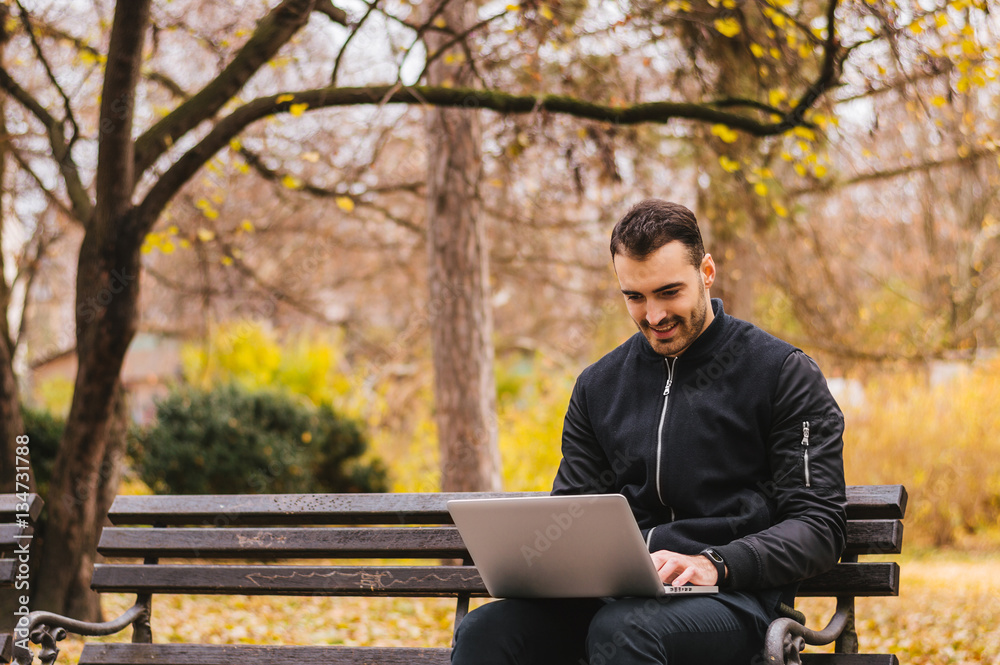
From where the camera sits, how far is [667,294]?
2703 millimetres

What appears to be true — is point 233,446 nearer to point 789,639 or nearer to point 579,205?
point 579,205

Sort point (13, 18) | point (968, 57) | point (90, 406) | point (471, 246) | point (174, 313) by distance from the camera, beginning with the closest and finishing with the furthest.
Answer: point (90, 406), point (968, 57), point (13, 18), point (471, 246), point (174, 313)

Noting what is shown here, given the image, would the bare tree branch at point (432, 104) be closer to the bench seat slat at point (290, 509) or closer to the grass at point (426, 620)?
the bench seat slat at point (290, 509)

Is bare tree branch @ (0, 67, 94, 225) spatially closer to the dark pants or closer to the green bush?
the green bush

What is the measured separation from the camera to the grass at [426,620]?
563 cm

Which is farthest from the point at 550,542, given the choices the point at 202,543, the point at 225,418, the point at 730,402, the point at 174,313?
the point at 174,313

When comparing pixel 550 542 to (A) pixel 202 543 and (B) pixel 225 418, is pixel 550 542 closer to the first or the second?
(A) pixel 202 543

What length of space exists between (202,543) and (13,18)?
5123 mm

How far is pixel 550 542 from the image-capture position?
91.8 inches

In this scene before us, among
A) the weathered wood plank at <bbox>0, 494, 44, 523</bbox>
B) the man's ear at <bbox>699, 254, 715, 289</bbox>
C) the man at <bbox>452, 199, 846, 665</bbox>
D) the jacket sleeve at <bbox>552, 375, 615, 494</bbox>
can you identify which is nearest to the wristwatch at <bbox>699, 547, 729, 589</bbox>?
the man at <bbox>452, 199, 846, 665</bbox>

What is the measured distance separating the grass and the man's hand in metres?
3.25

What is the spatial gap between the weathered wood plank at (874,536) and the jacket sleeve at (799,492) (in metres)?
0.14

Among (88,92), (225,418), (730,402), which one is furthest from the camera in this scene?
(88,92)

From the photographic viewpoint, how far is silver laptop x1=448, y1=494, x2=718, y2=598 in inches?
87.0
